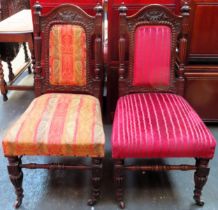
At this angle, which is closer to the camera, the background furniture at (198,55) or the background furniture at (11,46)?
the background furniture at (198,55)

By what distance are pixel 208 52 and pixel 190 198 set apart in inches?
42.8

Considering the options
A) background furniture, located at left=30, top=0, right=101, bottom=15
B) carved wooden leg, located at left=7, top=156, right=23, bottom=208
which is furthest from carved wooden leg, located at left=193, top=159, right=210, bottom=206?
background furniture, located at left=30, top=0, right=101, bottom=15

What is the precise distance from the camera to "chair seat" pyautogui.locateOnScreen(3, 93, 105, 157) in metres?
1.50

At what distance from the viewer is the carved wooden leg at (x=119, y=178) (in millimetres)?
1570

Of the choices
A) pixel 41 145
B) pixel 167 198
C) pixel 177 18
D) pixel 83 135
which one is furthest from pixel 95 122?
pixel 177 18

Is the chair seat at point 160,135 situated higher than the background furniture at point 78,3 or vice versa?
the background furniture at point 78,3

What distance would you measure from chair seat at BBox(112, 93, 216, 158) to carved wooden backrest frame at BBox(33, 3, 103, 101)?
14.8 inches

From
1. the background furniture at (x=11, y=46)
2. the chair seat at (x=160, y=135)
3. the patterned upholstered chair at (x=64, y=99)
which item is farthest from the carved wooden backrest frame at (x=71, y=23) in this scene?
the background furniture at (x=11, y=46)

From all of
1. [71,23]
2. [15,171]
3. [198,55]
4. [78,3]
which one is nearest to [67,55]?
[71,23]

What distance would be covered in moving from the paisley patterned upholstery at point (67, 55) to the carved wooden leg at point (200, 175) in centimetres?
89

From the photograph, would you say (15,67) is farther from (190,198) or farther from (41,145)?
(190,198)

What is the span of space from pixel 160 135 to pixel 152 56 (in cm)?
58

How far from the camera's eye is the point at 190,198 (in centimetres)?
175

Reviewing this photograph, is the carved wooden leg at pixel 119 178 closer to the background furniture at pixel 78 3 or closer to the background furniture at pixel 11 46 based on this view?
the background furniture at pixel 78 3
